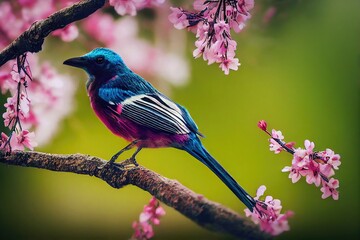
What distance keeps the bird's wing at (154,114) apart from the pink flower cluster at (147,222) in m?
A: 0.32

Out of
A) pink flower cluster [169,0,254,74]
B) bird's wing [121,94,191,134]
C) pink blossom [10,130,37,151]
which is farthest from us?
pink blossom [10,130,37,151]

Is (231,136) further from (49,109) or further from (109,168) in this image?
(49,109)

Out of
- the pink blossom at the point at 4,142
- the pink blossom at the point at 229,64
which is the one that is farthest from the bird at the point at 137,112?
the pink blossom at the point at 4,142

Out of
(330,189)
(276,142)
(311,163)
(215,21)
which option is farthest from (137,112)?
(330,189)

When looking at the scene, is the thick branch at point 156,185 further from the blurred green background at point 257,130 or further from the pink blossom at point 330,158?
the pink blossom at point 330,158

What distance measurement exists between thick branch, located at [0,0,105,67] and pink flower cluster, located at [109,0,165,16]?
13 cm

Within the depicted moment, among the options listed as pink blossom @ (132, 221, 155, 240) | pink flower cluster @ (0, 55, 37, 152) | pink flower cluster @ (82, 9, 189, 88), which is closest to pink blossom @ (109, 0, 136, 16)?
pink flower cluster @ (82, 9, 189, 88)

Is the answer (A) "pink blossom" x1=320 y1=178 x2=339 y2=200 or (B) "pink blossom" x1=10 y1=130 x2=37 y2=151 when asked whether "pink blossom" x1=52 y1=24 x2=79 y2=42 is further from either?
(A) "pink blossom" x1=320 y1=178 x2=339 y2=200

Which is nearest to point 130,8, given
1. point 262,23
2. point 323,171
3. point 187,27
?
point 187,27

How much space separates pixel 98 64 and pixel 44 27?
9.2 inches

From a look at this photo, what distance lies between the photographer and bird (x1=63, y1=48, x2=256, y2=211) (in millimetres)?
1796

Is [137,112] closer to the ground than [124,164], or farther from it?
farther from it

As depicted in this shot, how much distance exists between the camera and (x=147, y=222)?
1919mm

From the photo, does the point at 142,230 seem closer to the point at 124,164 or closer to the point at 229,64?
the point at 124,164
